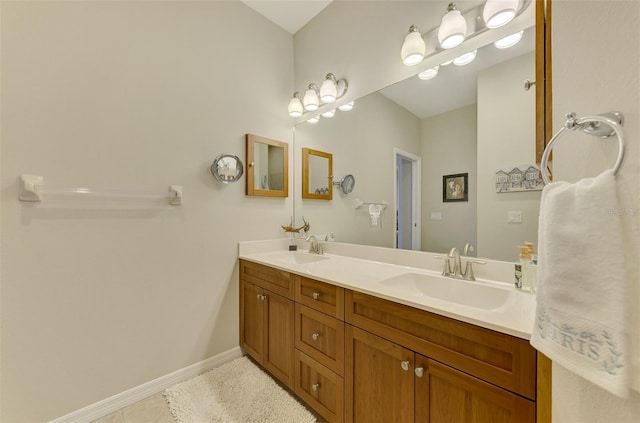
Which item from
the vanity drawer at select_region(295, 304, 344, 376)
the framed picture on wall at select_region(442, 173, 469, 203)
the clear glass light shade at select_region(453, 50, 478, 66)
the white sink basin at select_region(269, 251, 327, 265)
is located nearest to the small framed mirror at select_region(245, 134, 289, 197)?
the white sink basin at select_region(269, 251, 327, 265)

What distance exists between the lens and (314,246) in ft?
6.57

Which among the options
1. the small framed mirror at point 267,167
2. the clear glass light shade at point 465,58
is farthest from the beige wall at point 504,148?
the small framed mirror at point 267,167

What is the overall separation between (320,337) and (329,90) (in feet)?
5.58

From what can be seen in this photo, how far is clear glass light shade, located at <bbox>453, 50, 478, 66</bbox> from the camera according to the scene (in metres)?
1.25

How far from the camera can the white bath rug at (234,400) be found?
133 centimetres

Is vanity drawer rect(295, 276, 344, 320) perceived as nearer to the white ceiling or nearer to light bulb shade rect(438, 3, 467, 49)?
light bulb shade rect(438, 3, 467, 49)

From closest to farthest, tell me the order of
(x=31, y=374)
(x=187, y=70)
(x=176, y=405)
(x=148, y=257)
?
(x=31, y=374) < (x=176, y=405) < (x=148, y=257) < (x=187, y=70)

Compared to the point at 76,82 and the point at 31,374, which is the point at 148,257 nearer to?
the point at 31,374

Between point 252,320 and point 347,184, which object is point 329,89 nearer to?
point 347,184

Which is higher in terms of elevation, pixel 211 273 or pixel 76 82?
pixel 76 82

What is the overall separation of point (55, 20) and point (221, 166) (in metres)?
1.06

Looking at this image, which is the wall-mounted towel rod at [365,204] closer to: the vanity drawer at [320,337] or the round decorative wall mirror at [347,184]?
the round decorative wall mirror at [347,184]

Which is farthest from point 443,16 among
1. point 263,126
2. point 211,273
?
point 211,273

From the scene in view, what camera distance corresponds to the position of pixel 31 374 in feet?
3.93
